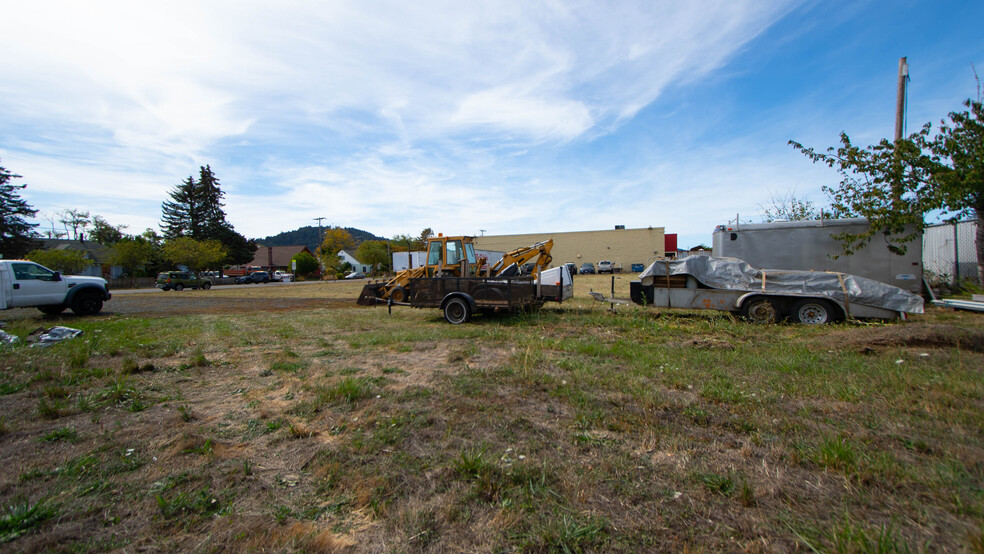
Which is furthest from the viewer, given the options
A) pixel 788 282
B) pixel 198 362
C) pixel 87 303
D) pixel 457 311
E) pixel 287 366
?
pixel 87 303

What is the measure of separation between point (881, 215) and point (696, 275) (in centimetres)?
708

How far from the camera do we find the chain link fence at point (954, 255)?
1404 centimetres

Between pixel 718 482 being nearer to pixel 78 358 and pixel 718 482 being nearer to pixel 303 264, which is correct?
pixel 78 358

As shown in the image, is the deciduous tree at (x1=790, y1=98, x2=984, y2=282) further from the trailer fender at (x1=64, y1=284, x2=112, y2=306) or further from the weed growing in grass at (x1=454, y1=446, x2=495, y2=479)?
the trailer fender at (x1=64, y1=284, x2=112, y2=306)

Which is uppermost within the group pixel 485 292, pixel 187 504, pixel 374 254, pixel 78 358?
pixel 374 254

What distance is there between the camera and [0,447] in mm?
3496

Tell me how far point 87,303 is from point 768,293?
20.5 metres

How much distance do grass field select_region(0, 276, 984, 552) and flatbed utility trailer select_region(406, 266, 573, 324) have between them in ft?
13.1

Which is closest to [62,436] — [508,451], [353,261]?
[508,451]

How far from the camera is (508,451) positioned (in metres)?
3.35

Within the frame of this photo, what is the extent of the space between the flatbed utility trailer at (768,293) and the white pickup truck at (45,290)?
56.0ft

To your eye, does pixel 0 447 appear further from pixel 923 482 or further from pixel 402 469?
pixel 923 482

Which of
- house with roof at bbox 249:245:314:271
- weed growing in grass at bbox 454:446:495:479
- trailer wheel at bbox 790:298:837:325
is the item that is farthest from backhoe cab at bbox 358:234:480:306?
house with roof at bbox 249:245:314:271

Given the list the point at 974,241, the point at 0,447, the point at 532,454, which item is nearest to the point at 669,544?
the point at 532,454
